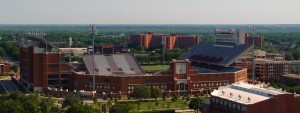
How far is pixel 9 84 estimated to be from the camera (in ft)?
296

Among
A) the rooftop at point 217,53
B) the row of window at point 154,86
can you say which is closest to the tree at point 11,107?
the row of window at point 154,86

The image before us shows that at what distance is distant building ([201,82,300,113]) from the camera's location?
45.7m

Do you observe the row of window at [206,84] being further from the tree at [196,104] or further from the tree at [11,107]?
the tree at [11,107]

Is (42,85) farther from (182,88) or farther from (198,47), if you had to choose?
(198,47)

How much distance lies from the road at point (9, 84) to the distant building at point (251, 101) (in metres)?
41.2

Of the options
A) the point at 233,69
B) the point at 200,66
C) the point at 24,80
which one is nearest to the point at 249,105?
the point at 233,69

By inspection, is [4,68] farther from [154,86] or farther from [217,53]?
[217,53]

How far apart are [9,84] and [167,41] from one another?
92683 mm

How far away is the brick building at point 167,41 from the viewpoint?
179750 mm

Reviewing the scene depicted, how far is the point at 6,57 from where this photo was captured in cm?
15112

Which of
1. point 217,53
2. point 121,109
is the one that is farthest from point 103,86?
point 217,53

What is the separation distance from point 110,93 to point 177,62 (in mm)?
11536

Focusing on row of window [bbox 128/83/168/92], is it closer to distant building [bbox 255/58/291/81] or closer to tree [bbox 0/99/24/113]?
tree [bbox 0/99/24/113]

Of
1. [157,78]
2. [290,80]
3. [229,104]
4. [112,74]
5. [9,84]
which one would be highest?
[229,104]
